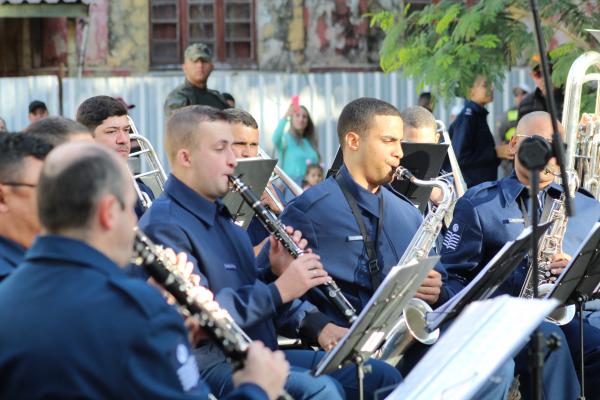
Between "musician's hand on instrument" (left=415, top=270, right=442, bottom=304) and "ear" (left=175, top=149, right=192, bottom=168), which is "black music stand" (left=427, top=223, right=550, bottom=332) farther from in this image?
"ear" (left=175, top=149, right=192, bottom=168)

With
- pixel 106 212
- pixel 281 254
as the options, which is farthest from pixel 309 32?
pixel 106 212

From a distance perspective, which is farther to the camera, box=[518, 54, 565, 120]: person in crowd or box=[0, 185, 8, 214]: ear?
box=[518, 54, 565, 120]: person in crowd

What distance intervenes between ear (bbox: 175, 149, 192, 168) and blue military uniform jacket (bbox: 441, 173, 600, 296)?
1787mm

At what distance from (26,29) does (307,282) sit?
Result: 46.8ft

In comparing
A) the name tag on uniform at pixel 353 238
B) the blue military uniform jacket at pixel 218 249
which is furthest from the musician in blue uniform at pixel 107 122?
the blue military uniform jacket at pixel 218 249

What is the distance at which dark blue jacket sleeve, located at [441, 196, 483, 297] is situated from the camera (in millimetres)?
6270

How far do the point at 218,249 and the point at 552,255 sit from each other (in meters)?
2.14

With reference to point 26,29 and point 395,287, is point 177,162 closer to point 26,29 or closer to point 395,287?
point 395,287

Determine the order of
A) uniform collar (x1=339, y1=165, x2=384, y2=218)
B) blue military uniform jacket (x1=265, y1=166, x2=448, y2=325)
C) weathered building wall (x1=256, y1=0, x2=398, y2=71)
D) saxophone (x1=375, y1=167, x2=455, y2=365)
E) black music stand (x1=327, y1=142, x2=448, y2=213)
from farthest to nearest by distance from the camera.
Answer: weathered building wall (x1=256, y1=0, x2=398, y2=71)
black music stand (x1=327, y1=142, x2=448, y2=213)
uniform collar (x1=339, y1=165, x2=384, y2=218)
blue military uniform jacket (x1=265, y1=166, x2=448, y2=325)
saxophone (x1=375, y1=167, x2=455, y2=365)

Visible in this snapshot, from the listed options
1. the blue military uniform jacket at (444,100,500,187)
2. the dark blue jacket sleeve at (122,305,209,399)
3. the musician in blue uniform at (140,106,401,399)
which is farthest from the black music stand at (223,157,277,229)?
the blue military uniform jacket at (444,100,500,187)

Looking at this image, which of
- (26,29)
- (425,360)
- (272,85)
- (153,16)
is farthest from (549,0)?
(26,29)

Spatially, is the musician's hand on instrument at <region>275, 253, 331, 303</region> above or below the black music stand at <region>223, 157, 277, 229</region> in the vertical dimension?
below

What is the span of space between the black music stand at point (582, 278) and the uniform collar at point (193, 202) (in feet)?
5.02

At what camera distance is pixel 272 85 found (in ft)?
48.9
